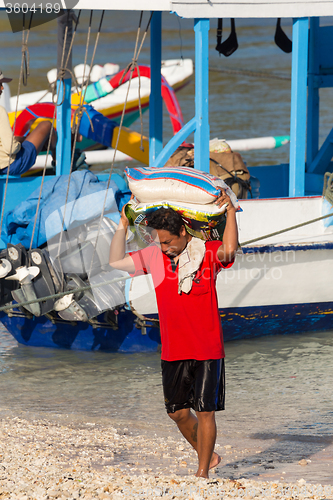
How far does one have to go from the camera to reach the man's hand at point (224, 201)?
3091 mm

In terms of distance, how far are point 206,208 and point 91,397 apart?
219cm

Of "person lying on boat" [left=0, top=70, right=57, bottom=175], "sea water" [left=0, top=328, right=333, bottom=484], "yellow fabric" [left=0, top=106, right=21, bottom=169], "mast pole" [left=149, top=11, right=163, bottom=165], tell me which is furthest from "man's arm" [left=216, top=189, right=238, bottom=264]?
"mast pole" [left=149, top=11, right=163, bottom=165]

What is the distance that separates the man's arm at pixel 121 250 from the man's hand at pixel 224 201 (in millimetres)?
419

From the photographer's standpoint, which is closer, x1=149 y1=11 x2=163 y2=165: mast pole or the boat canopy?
the boat canopy

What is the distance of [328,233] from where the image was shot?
→ 5789 mm

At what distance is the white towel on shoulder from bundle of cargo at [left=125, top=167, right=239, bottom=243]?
0.12 m

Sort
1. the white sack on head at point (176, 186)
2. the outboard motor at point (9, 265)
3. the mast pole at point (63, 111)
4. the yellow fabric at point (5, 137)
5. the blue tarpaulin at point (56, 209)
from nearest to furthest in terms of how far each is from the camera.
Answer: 1. the white sack on head at point (176, 186)
2. the outboard motor at point (9, 265)
3. the blue tarpaulin at point (56, 209)
4. the yellow fabric at point (5, 137)
5. the mast pole at point (63, 111)

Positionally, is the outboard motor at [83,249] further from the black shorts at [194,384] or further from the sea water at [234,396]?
the black shorts at [194,384]

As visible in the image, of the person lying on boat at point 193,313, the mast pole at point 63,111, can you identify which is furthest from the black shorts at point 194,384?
the mast pole at point 63,111

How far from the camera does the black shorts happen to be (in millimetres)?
3059

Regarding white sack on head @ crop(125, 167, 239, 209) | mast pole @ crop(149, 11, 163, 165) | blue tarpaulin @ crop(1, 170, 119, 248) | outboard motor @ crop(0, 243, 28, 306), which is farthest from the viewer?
mast pole @ crop(149, 11, 163, 165)

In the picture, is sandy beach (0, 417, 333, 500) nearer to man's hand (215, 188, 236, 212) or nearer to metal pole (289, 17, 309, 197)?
man's hand (215, 188, 236, 212)

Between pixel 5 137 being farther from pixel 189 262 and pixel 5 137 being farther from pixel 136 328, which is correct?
pixel 189 262

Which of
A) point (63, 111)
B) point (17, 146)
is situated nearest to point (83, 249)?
point (17, 146)
